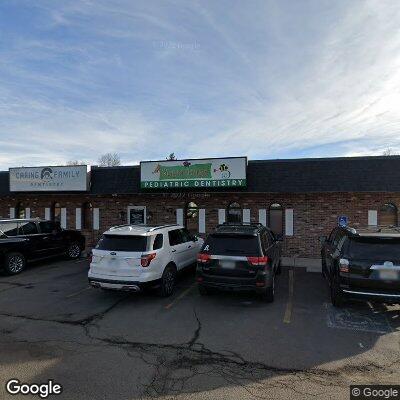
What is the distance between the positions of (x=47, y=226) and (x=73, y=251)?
1.76 meters

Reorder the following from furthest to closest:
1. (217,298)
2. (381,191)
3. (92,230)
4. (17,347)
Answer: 1. (92,230)
2. (381,191)
3. (217,298)
4. (17,347)

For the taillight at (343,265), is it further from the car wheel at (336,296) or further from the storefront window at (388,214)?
the storefront window at (388,214)

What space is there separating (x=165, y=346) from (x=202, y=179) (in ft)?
30.7

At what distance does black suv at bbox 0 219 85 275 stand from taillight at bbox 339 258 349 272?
400 inches

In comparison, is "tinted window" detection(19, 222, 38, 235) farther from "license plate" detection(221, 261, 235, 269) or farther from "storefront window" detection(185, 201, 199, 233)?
"license plate" detection(221, 261, 235, 269)

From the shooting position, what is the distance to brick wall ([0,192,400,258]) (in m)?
14.3

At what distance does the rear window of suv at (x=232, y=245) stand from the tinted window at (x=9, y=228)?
290 inches

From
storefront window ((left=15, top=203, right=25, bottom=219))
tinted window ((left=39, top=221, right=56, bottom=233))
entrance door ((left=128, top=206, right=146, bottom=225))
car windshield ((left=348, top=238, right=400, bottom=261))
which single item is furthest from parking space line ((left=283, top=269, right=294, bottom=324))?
storefront window ((left=15, top=203, right=25, bottom=219))

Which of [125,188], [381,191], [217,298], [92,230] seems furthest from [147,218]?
[381,191]

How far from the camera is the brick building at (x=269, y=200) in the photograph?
1358cm

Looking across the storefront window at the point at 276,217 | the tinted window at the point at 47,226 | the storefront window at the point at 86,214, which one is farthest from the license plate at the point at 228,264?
the storefront window at the point at 86,214

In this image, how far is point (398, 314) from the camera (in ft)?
25.0

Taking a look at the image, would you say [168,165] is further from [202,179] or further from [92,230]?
[92,230]

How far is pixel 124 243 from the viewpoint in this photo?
335 inches
